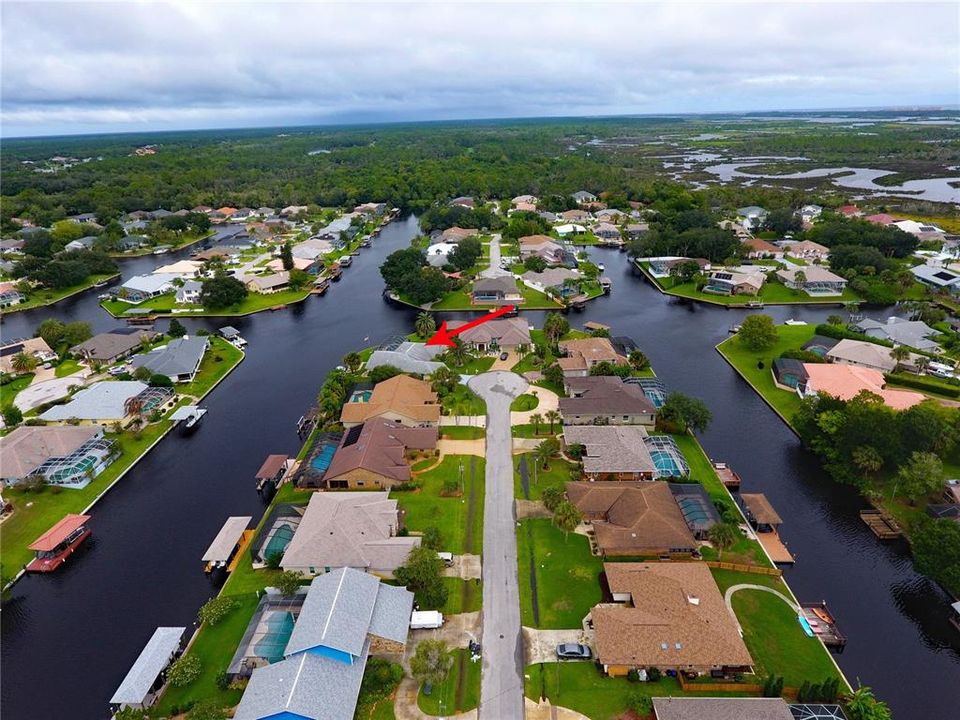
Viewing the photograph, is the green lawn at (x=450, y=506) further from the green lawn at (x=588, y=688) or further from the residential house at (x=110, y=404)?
the residential house at (x=110, y=404)

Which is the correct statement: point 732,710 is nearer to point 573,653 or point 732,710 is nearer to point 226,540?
point 573,653

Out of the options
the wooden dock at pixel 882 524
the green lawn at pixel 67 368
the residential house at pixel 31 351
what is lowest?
the green lawn at pixel 67 368

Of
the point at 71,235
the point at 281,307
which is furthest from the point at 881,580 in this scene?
the point at 71,235

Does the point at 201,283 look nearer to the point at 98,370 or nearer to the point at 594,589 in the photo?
the point at 98,370

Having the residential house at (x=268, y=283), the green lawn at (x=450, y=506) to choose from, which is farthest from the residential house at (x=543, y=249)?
the green lawn at (x=450, y=506)

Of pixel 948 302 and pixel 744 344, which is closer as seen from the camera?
pixel 744 344

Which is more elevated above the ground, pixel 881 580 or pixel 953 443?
pixel 953 443

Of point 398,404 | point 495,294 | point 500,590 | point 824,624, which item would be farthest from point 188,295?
point 824,624

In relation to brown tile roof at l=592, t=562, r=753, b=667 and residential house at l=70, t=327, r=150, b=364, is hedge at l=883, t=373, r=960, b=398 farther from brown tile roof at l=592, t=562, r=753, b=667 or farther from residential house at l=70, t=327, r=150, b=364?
residential house at l=70, t=327, r=150, b=364
